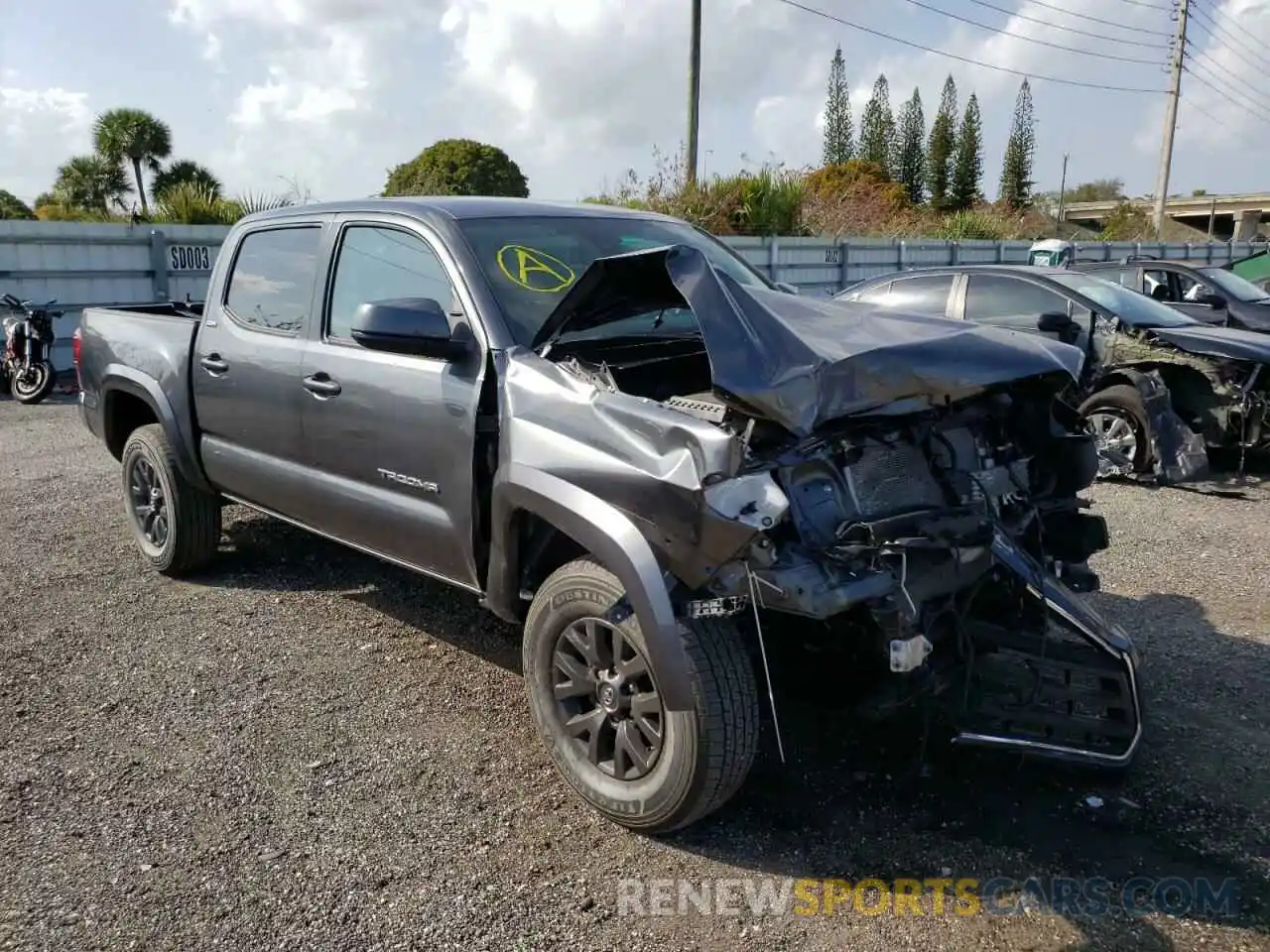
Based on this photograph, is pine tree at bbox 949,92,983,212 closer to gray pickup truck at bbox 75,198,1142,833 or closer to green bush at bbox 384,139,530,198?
green bush at bbox 384,139,530,198

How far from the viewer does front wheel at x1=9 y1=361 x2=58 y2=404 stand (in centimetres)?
1144

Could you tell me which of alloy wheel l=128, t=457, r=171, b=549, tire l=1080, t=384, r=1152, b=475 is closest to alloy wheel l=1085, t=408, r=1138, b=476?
tire l=1080, t=384, r=1152, b=475

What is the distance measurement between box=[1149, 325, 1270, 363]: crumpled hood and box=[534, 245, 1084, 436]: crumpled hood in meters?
4.49

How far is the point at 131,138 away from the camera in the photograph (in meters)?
36.1

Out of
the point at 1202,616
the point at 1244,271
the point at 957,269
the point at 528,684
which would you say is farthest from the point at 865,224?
the point at 528,684

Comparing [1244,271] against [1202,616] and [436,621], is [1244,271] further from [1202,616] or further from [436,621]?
[436,621]

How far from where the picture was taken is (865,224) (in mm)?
26875

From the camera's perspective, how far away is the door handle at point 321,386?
4191mm

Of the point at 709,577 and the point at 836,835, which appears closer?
the point at 709,577

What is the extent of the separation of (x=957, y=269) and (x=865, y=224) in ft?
61.1

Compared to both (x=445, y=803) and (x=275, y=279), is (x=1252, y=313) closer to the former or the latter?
(x=275, y=279)

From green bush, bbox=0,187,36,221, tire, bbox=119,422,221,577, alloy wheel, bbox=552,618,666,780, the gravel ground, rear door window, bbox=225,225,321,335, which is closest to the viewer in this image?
the gravel ground

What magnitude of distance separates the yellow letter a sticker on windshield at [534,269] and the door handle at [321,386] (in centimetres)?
87

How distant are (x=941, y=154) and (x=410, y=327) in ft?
203
